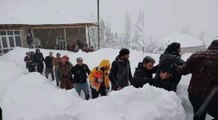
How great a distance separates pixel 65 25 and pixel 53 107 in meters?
20.7

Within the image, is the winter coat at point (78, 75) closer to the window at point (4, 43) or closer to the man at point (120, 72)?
the man at point (120, 72)

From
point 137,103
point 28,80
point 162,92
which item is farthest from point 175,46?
point 28,80

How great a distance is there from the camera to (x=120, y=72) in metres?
7.30

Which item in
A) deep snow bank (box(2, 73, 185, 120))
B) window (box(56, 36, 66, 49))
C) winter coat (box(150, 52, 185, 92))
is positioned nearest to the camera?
deep snow bank (box(2, 73, 185, 120))

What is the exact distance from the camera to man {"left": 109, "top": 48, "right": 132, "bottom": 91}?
23.4 ft

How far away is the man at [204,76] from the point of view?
4.20 m

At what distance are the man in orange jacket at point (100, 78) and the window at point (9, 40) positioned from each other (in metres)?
17.5

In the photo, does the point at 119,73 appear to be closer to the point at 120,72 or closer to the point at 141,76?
the point at 120,72

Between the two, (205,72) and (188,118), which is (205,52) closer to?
(205,72)

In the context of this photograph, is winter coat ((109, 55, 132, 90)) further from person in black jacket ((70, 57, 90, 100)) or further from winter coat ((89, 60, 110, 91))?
person in black jacket ((70, 57, 90, 100))

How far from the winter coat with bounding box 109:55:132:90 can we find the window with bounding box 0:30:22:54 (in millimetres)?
18467

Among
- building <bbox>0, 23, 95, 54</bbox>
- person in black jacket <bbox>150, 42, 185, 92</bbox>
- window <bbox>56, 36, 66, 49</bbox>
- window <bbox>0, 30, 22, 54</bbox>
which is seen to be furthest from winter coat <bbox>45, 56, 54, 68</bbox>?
window <bbox>56, 36, 66, 49</bbox>

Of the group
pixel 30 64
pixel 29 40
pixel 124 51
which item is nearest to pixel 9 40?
pixel 29 40

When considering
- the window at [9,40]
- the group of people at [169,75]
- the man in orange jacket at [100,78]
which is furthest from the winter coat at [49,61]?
the window at [9,40]
